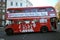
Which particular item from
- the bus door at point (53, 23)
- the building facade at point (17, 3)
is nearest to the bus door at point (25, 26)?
the bus door at point (53, 23)

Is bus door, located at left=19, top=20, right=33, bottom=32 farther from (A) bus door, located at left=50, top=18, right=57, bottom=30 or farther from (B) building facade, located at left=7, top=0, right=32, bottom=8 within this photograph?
(B) building facade, located at left=7, top=0, right=32, bottom=8

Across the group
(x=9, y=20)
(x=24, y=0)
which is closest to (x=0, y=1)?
(x=24, y=0)

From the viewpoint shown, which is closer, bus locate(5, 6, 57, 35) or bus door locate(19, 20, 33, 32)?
bus locate(5, 6, 57, 35)

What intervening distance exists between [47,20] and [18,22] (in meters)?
2.57

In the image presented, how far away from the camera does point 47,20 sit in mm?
17156

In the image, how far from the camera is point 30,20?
17078 mm

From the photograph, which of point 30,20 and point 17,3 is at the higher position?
point 17,3

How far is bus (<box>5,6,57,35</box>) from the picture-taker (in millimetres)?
17078

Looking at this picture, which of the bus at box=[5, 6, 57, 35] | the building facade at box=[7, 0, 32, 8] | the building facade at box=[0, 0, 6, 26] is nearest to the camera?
the bus at box=[5, 6, 57, 35]

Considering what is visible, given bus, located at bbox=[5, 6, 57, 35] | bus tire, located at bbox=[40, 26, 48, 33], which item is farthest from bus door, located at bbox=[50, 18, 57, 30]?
bus tire, located at bbox=[40, 26, 48, 33]

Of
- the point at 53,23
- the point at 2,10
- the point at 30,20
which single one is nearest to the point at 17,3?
the point at 2,10

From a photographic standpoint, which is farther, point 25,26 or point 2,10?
point 2,10

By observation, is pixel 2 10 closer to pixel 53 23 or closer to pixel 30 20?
pixel 30 20

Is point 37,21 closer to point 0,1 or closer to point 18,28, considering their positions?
point 18,28
